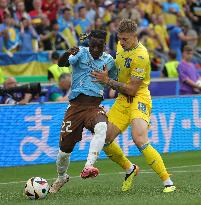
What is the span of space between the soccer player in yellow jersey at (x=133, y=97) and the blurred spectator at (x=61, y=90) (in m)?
5.35

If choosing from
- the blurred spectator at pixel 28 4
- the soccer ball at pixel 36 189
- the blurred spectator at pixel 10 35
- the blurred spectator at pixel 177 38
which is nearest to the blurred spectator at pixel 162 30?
the blurred spectator at pixel 177 38

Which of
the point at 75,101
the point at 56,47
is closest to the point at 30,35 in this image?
the point at 56,47

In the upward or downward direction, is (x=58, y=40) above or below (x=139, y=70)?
below

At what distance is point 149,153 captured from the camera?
38.1 ft

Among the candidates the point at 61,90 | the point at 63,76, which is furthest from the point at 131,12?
the point at 63,76

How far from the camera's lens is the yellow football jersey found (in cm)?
1188

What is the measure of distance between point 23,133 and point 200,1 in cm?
1353

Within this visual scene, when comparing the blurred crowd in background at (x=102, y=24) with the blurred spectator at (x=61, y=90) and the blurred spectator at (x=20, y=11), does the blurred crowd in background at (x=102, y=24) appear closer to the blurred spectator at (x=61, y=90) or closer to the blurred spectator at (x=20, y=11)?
the blurred spectator at (x=20, y=11)

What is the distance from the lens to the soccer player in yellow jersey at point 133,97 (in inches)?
458

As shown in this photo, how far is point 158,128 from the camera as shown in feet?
56.4

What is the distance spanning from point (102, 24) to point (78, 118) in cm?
1217

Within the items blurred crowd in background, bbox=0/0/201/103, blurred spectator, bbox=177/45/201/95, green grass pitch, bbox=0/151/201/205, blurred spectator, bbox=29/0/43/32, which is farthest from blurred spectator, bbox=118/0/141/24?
green grass pitch, bbox=0/151/201/205

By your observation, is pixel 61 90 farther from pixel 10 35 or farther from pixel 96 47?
pixel 96 47

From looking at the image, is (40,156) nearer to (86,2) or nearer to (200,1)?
(86,2)
